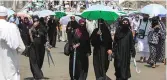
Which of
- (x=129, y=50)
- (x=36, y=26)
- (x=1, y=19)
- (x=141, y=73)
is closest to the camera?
(x=1, y=19)

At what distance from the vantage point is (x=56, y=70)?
13750 millimetres

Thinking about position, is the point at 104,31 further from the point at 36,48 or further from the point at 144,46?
the point at 144,46

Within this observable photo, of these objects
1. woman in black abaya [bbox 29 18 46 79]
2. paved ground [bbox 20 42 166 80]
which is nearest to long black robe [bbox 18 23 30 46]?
woman in black abaya [bbox 29 18 46 79]

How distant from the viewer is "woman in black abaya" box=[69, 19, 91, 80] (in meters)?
10.7

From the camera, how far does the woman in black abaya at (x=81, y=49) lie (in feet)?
35.2

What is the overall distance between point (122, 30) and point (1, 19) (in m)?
3.98

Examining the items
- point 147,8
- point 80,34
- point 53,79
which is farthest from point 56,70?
point 147,8

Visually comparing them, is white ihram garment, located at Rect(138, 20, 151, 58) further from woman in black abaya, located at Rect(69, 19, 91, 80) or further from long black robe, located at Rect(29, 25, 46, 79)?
woman in black abaya, located at Rect(69, 19, 91, 80)

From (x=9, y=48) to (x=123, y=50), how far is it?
12.4ft

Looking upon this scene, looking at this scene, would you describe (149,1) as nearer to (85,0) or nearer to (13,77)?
(85,0)

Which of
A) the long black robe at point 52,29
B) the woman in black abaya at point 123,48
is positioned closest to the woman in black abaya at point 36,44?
the woman in black abaya at point 123,48

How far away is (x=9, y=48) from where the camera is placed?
739 centimetres

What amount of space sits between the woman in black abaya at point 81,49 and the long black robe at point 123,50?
62 centimetres

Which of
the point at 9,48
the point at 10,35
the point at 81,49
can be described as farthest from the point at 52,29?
the point at 10,35
